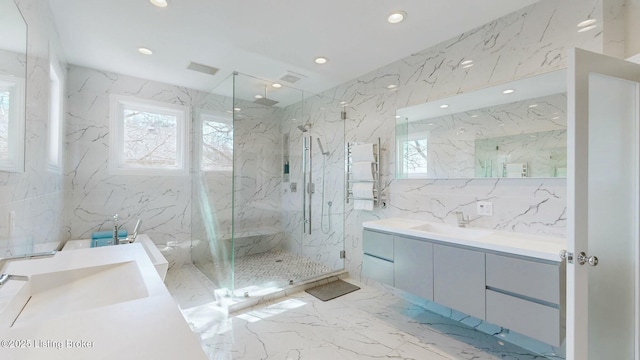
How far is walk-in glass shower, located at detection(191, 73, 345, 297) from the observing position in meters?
3.30

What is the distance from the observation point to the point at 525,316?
63.1 inches

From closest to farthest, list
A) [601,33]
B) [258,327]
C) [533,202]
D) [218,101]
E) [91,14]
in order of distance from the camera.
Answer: [601,33]
[533,202]
[91,14]
[258,327]
[218,101]

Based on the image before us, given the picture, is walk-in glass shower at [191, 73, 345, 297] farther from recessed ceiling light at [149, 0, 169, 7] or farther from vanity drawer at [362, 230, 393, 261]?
recessed ceiling light at [149, 0, 169, 7]

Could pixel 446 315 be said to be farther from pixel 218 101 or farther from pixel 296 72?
pixel 218 101

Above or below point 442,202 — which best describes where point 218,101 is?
above

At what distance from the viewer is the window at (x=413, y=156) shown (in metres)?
2.65

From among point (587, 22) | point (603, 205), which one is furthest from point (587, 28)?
point (603, 205)

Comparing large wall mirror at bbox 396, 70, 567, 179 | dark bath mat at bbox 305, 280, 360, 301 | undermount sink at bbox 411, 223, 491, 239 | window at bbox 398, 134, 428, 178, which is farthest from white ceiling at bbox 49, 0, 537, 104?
dark bath mat at bbox 305, 280, 360, 301

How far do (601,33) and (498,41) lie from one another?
1.93 ft

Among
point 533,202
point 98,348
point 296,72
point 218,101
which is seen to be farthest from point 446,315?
point 218,101

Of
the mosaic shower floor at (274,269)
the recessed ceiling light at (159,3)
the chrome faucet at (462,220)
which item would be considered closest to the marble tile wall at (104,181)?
the mosaic shower floor at (274,269)

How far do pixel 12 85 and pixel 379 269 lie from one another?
8.61 ft

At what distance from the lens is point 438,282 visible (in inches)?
80.3

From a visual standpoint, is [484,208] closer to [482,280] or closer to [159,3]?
[482,280]
